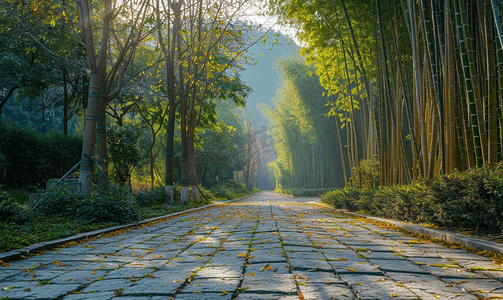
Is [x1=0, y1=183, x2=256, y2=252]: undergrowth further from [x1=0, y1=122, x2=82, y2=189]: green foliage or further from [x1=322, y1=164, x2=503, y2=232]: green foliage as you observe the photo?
[x1=0, y1=122, x2=82, y2=189]: green foliage

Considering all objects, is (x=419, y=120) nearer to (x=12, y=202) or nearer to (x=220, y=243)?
(x=220, y=243)

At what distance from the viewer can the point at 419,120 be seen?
571cm

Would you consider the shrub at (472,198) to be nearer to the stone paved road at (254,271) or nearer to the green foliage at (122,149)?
the stone paved road at (254,271)

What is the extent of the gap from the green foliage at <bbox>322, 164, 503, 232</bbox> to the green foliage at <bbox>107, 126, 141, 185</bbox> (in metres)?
8.73

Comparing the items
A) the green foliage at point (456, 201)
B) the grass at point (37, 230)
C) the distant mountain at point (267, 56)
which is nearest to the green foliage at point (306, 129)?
the distant mountain at point (267, 56)

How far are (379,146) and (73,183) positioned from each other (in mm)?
6753

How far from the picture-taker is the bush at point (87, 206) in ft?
17.1

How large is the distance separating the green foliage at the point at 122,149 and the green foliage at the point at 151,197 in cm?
197

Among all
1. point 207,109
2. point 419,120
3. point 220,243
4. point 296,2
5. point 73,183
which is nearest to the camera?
point 220,243

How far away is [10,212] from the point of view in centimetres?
432

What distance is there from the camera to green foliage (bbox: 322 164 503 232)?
3451 millimetres

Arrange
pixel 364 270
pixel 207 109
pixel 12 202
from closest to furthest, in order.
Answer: pixel 364 270 < pixel 12 202 < pixel 207 109

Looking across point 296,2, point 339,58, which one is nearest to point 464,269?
point 296,2

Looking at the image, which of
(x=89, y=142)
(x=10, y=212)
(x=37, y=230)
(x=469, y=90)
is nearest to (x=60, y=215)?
(x=10, y=212)
